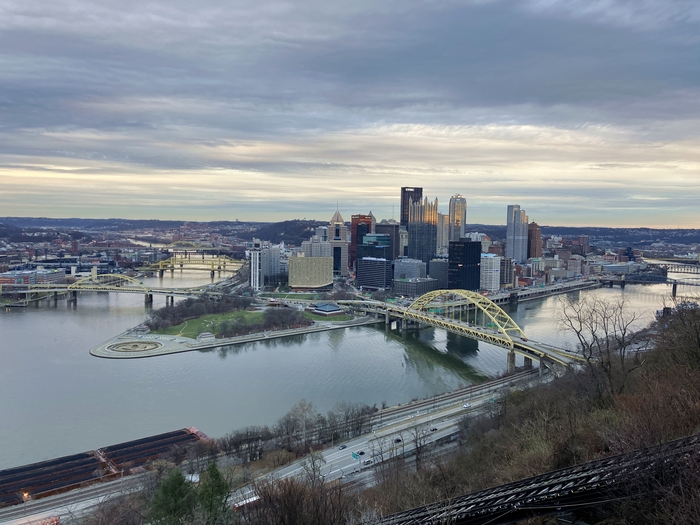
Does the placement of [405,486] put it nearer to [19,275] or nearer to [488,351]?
[488,351]

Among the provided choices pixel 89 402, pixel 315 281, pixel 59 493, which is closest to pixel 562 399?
pixel 59 493

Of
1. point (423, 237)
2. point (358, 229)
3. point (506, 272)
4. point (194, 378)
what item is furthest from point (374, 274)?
point (194, 378)

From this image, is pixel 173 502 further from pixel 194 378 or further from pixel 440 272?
pixel 440 272

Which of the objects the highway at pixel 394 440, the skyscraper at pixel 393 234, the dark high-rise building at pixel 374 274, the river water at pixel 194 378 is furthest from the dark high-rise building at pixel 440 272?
the highway at pixel 394 440

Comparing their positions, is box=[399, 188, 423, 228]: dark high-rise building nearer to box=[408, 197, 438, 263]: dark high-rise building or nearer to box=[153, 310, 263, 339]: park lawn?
box=[408, 197, 438, 263]: dark high-rise building

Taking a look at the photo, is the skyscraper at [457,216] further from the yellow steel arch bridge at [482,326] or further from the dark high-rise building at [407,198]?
the yellow steel arch bridge at [482,326]

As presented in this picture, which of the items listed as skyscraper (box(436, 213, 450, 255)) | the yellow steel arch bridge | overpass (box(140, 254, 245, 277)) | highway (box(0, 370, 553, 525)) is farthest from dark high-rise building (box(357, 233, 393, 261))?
highway (box(0, 370, 553, 525))
